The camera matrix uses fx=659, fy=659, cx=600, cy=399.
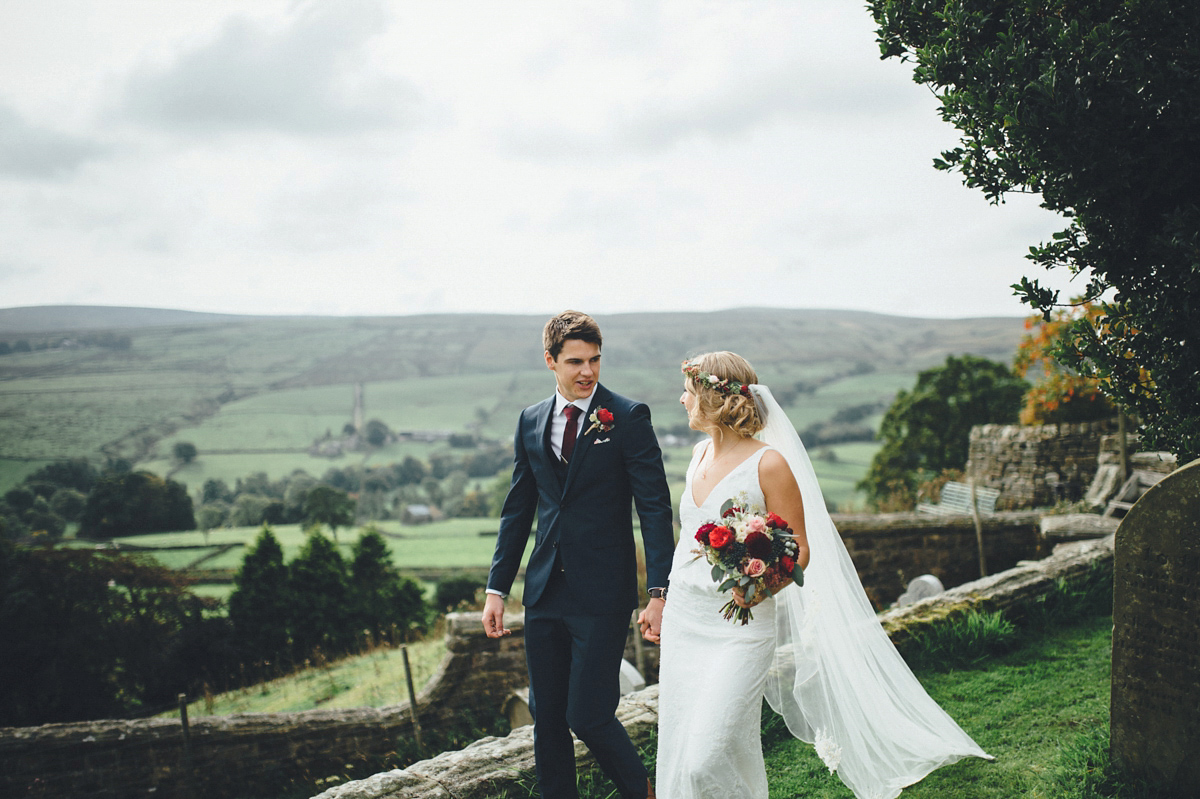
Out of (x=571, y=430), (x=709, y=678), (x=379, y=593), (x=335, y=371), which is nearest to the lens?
(x=709, y=678)

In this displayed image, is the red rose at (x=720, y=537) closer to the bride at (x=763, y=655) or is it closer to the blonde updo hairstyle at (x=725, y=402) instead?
the bride at (x=763, y=655)

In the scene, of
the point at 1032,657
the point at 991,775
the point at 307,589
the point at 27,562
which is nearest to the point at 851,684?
the point at 991,775

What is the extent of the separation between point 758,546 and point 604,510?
76 cm

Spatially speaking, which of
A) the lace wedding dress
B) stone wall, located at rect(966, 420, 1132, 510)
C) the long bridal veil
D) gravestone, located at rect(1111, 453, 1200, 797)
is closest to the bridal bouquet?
the lace wedding dress

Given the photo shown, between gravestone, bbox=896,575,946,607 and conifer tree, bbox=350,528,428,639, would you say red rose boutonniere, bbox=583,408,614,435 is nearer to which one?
gravestone, bbox=896,575,946,607

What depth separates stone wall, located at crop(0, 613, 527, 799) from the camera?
285 inches

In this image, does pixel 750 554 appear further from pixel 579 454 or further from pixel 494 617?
pixel 494 617

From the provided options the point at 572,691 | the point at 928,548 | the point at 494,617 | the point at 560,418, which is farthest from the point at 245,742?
the point at 928,548

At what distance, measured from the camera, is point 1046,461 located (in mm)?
14602

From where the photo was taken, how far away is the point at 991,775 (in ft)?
11.2

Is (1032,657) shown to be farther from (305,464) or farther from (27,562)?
(305,464)

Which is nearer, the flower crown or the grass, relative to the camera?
the flower crown

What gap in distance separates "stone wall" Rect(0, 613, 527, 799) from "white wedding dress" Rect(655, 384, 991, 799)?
15.4 feet

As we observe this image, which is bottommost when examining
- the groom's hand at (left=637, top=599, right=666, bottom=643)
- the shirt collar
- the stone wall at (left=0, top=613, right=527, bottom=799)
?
the stone wall at (left=0, top=613, right=527, bottom=799)
